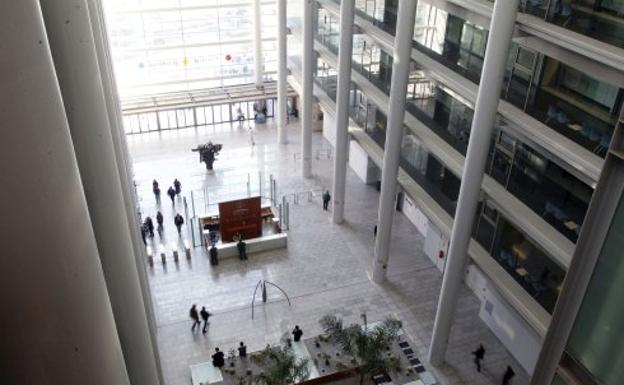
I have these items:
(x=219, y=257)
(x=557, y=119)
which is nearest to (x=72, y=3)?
(x=557, y=119)

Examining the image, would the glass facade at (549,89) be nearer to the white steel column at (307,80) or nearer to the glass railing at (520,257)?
the glass railing at (520,257)

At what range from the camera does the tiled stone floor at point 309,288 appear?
16.1 metres

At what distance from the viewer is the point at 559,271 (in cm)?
Result: 1225

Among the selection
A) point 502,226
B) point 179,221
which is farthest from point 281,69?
point 502,226

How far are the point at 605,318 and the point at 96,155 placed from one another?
5.96m

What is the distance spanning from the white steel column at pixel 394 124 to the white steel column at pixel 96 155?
12.1 m

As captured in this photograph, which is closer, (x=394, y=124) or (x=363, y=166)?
(x=394, y=124)

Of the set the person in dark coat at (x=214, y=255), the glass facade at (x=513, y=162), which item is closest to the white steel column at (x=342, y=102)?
the glass facade at (x=513, y=162)

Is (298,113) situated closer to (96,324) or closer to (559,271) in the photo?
(559,271)

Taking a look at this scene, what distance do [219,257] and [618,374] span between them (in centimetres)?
1537

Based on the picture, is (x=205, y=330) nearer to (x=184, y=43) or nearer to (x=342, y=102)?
(x=342, y=102)

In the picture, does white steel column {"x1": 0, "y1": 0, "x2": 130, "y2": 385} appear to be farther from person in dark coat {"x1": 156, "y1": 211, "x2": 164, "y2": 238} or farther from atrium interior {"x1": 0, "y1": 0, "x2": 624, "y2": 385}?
person in dark coat {"x1": 156, "y1": 211, "x2": 164, "y2": 238}

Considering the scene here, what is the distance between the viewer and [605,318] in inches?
253

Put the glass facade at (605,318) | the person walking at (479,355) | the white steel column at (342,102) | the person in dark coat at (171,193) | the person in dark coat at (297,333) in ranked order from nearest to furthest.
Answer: the glass facade at (605,318)
the person walking at (479,355)
the person in dark coat at (297,333)
the white steel column at (342,102)
the person in dark coat at (171,193)
